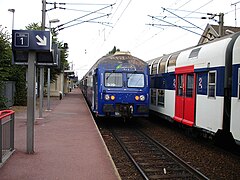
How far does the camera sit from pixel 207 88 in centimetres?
988

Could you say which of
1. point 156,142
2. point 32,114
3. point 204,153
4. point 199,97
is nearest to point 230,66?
point 199,97

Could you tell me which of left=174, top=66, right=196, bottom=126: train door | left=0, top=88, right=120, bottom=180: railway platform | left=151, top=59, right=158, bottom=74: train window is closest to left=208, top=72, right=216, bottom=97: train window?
left=174, top=66, right=196, bottom=126: train door

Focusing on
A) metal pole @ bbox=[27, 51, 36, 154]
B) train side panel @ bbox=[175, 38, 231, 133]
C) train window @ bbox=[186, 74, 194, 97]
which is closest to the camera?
metal pole @ bbox=[27, 51, 36, 154]

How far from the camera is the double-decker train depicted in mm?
8359

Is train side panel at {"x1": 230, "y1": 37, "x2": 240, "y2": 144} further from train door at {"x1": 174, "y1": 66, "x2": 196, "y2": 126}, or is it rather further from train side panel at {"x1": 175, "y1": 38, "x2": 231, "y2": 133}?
train door at {"x1": 174, "y1": 66, "x2": 196, "y2": 126}

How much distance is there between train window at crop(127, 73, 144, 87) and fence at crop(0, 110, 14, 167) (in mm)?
7480

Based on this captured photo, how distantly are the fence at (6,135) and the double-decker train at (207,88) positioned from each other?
523 cm

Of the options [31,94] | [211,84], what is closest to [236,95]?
[211,84]

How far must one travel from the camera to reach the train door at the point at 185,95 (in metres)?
11.0

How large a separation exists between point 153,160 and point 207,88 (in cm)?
259

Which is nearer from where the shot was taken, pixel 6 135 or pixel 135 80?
pixel 6 135

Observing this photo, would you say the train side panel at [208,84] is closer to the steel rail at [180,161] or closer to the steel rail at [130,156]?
the steel rail at [180,161]

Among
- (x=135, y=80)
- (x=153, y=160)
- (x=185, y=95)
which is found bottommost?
(x=153, y=160)

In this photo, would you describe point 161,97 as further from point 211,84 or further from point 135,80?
point 211,84
